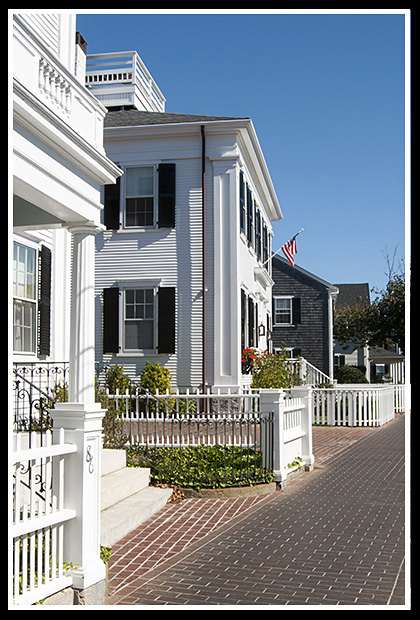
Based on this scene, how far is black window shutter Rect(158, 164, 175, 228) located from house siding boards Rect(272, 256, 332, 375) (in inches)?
661

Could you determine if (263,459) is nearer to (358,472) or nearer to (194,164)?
(358,472)

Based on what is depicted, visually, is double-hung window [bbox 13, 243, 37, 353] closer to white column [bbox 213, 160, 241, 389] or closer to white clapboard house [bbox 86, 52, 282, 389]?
white clapboard house [bbox 86, 52, 282, 389]

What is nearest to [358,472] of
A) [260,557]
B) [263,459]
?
[263,459]

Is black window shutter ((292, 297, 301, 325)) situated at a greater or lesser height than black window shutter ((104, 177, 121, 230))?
lesser

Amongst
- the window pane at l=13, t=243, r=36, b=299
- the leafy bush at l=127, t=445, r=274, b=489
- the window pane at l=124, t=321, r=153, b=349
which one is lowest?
the leafy bush at l=127, t=445, r=274, b=489

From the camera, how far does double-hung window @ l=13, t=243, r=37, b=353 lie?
9.82 m

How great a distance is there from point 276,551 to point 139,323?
11.1 metres

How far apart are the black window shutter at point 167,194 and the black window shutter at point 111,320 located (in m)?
2.36

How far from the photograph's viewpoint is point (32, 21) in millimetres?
10344

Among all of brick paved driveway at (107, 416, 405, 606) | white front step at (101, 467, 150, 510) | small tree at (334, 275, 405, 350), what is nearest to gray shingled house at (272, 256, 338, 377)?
small tree at (334, 275, 405, 350)

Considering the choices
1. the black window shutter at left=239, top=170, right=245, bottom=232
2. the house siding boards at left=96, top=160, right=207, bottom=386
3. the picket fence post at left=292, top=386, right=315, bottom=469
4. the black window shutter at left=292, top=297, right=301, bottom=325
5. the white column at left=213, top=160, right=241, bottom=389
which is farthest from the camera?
the black window shutter at left=292, top=297, right=301, bottom=325

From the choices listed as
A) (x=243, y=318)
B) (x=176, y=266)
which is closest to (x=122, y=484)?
(x=176, y=266)

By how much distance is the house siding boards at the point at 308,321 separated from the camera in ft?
106

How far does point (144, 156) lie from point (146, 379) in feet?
20.0
